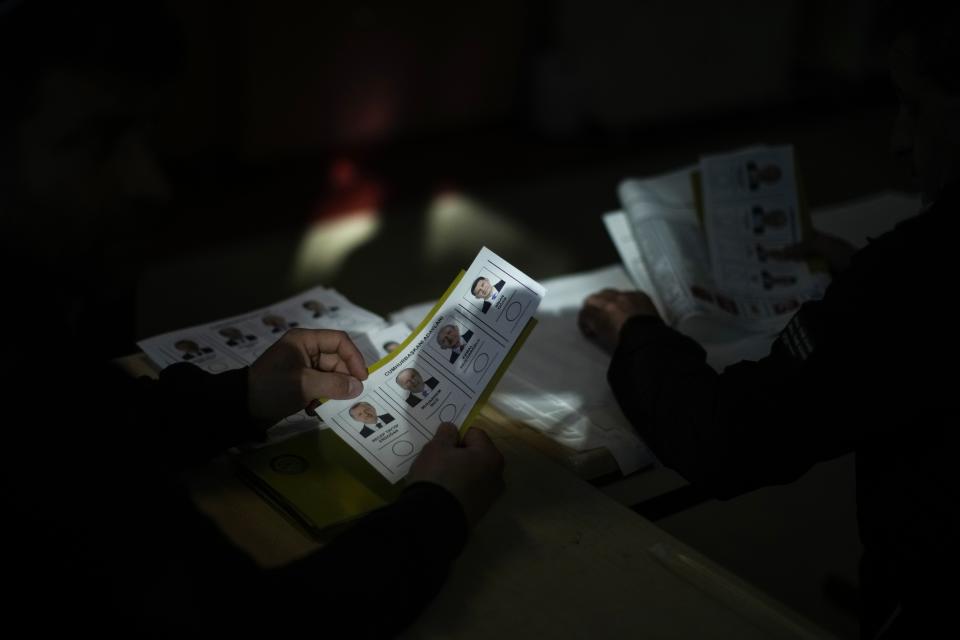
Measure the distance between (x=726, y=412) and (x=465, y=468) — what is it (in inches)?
11.8

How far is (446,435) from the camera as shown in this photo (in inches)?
42.9

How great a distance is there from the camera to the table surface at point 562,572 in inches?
37.1

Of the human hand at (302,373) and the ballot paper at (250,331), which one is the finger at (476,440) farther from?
the ballot paper at (250,331)

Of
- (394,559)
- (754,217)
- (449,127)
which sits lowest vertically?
(449,127)

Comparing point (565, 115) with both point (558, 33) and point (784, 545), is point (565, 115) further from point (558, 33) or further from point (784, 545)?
point (784, 545)

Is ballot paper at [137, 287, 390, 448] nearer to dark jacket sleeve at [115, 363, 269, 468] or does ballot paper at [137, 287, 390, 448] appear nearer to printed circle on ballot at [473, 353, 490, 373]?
dark jacket sleeve at [115, 363, 269, 468]

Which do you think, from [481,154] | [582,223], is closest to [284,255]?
[582,223]

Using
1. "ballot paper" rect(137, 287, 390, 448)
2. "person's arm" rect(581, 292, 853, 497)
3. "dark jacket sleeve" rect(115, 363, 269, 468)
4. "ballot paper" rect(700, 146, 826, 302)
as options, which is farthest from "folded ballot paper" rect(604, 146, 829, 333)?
"dark jacket sleeve" rect(115, 363, 269, 468)

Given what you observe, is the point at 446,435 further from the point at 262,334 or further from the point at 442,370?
the point at 262,334

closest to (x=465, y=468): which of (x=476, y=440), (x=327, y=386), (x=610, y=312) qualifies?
(x=476, y=440)

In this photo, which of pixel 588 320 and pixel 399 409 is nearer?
pixel 399 409

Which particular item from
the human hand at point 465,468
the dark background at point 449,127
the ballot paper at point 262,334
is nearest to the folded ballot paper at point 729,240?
the ballot paper at point 262,334

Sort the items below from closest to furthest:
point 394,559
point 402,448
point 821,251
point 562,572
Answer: point 394,559 → point 562,572 → point 402,448 → point 821,251

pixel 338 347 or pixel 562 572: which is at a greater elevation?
pixel 338 347
